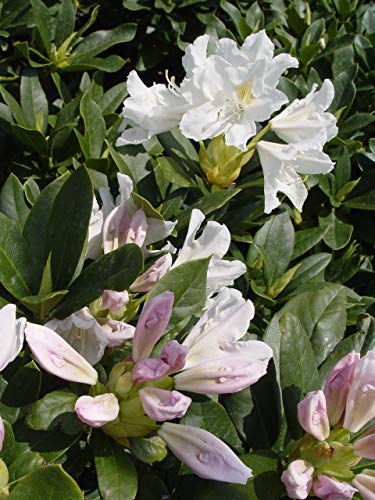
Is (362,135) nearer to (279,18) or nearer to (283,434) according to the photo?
(279,18)

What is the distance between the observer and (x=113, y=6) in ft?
7.20

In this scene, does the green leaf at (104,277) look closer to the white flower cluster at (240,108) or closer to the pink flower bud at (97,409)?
the pink flower bud at (97,409)

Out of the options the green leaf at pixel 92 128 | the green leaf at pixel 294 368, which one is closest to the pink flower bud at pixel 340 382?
the green leaf at pixel 294 368

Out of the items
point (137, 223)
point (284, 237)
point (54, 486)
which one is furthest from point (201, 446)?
point (284, 237)

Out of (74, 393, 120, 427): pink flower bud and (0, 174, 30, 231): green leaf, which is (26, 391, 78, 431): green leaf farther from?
(0, 174, 30, 231): green leaf

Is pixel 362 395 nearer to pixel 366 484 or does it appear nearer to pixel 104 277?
pixel 366 484

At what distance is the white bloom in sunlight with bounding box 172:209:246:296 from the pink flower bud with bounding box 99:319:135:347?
143 mm

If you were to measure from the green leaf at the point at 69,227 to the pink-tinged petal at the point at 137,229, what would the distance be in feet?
0.36

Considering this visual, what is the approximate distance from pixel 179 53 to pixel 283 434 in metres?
1.56

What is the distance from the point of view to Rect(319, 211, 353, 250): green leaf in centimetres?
166

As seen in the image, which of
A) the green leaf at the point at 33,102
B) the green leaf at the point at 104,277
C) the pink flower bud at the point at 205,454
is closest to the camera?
the pink flower bud at the point at 205,454

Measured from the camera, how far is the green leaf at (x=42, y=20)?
1.68 m

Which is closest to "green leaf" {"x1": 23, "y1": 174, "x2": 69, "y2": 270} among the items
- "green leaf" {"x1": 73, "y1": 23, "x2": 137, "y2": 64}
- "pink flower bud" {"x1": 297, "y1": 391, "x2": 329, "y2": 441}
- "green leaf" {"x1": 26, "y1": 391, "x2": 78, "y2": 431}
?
"green leaf" {"x1": 26, "y1": 391, "x2": 78, "y2": 431}

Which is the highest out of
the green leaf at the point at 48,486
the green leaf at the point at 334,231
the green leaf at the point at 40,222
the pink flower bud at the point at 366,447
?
the green leaf at the point at 40,222
